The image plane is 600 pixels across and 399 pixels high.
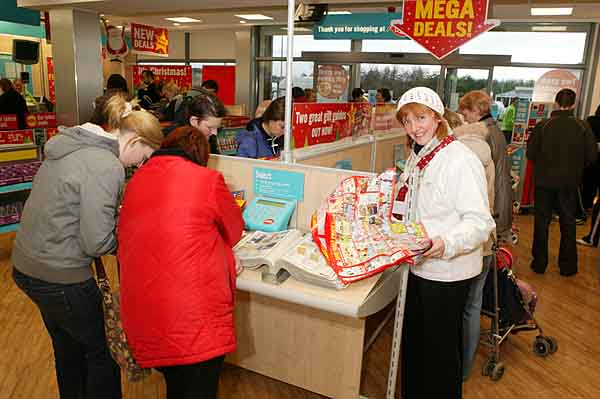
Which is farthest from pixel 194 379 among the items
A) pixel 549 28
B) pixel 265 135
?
pixel 549 28

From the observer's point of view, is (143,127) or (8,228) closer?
(143,127)

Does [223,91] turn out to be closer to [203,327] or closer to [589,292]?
[589,292]

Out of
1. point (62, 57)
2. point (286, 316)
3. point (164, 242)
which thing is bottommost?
point (286, 316)

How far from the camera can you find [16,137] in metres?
4.32

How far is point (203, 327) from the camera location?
5.16ft

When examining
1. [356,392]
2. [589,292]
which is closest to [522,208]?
[589,292]

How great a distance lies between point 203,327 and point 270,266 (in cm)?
45

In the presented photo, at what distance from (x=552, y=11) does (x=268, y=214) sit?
670cm

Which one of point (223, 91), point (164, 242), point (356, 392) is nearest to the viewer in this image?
point (164, 242)

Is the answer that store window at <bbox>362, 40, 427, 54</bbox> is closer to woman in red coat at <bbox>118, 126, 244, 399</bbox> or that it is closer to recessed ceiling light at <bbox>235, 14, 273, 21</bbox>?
recessed ceiling light at <bbox>235, 14, 273, 21</bbox>

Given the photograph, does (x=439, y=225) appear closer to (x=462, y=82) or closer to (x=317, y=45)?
(x=462, y=82)

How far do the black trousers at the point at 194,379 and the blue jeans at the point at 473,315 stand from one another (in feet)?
5.48

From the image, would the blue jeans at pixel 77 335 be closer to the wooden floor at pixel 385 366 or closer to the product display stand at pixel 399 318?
the wooden floor at pixel 385 366

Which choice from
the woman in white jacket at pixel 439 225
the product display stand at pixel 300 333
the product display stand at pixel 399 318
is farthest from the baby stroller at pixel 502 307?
the product display stand at pixel 399 318
